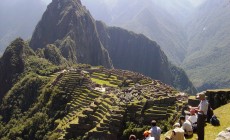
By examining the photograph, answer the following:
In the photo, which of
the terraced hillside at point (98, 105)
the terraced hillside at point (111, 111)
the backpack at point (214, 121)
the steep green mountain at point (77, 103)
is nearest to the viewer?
the backpack at point (214, 121)

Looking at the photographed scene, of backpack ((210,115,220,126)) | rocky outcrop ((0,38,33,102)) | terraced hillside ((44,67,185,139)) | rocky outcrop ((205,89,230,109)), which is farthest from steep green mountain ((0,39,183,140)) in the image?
backpack ((210,115,220,126))

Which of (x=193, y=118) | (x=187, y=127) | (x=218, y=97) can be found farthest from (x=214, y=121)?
(x=218, y=97)

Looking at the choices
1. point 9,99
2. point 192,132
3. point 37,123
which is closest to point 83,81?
point 37,123

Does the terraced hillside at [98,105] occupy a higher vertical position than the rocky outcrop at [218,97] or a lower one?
higher

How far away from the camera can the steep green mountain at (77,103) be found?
259ft

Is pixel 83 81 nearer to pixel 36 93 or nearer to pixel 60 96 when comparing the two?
pixel 60 96

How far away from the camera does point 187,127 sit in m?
27.3

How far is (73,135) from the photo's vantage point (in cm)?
8156

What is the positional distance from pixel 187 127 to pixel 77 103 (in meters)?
78.0

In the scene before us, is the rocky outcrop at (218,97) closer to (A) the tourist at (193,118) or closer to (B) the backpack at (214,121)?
(B) the backpack at (214,121)

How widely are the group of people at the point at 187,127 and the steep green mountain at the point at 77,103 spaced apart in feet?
135

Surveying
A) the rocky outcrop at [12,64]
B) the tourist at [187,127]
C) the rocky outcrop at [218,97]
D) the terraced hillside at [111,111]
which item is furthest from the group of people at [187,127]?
the rocky outcrop at [12,64]

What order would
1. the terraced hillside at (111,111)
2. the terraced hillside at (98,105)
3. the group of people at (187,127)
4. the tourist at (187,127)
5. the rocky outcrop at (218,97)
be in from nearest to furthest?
the group of people at (187,127), the tourist at (187,127), the rocky outcrop at (218,97), the terraced hillside at (111,111), the terraced hillside at (98,105)

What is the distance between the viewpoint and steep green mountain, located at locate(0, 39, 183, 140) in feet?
259
